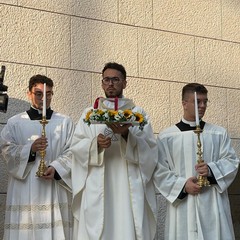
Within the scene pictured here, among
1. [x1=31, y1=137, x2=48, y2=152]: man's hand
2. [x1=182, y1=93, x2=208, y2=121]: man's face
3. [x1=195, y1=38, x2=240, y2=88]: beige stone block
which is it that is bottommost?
[x1=31, y1=137, x2=48, y2=152]: man's hand

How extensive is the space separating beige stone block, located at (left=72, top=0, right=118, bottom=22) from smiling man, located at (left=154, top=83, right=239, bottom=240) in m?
Result: 1.73

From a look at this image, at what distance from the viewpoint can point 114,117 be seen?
6137mm

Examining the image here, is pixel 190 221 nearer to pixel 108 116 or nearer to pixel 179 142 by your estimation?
pixel 179 142

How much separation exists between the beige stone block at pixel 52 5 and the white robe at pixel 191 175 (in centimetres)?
199

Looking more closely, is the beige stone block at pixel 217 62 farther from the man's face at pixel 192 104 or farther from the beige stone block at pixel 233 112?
the man's face at pixel 192 104

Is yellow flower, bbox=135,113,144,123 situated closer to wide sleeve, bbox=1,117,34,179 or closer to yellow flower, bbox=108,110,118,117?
yellow flower, bbox=108,110,118,117

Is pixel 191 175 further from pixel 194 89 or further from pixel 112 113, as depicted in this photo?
pixel 112 113

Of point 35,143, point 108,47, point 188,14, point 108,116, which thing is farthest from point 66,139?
point 188,14

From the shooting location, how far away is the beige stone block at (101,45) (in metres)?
8.12

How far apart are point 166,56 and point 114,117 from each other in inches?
111

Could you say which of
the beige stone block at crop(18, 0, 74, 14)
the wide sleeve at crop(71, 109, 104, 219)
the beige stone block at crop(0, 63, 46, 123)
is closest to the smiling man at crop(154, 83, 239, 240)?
the wide sleeve at crop(71, 109, 104, 219)

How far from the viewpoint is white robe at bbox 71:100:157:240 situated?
255 inches

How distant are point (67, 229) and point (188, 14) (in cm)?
353

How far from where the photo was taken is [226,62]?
9.31 meters
